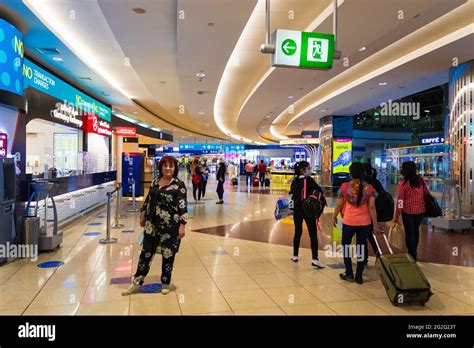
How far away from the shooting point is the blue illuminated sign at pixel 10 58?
18.6 feet

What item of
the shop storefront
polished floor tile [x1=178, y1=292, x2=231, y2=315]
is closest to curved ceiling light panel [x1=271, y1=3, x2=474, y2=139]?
polished floor tile [x1=178, y1=292, x2=231, y2=315]

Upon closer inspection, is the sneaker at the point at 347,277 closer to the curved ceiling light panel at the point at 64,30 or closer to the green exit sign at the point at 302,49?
the green exit sign at the point at 302,49

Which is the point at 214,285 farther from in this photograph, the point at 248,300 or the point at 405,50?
the point at 405,50

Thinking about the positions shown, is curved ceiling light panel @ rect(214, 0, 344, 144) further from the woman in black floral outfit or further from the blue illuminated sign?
the blue illuminated sign

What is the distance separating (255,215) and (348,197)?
5604 millimetres

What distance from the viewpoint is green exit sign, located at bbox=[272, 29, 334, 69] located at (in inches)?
198

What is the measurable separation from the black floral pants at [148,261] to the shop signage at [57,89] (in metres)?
5.21

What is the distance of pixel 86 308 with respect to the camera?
3.62 m

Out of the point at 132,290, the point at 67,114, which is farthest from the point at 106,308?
the point at 67,114

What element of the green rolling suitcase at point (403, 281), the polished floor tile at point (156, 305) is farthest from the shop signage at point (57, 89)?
the green rolling suitcase at point (403, 281)

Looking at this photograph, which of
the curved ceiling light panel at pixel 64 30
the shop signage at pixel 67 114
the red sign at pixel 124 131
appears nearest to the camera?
the curved ceiling light panel at pixel 64 30

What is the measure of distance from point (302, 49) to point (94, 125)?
901cm

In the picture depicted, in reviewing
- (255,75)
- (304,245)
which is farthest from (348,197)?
(255,75)

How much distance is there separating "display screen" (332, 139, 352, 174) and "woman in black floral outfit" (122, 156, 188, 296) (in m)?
13.8
